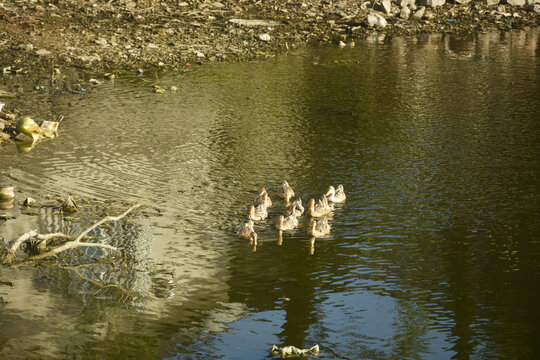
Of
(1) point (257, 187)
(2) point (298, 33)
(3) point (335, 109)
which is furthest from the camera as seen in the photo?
(2) point (298, 33)

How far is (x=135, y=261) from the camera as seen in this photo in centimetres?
1021

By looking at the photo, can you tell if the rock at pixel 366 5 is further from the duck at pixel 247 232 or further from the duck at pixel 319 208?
the duck at pixel 247 232

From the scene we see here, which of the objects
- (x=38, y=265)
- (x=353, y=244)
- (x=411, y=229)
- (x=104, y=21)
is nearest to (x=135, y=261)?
(x=38, y=265)

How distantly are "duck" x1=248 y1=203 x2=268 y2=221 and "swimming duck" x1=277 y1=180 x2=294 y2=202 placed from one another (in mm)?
796

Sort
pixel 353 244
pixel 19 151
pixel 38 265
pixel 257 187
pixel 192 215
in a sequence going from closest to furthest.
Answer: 1. pixel 38 265
2. pixel 353 244
3. pixel 192 215
4. pixel 257 187
5. pixel 19 151

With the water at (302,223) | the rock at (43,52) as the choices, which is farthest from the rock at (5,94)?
the rock at (43,52)

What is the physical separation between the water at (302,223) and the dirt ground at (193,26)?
3078 millimetres

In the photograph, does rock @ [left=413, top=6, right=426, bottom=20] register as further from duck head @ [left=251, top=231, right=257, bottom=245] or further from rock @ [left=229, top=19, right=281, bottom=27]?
duck head @ [left=251, top=231, right=257, bottom=245]

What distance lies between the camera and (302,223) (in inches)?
461

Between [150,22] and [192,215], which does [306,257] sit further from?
[150,22]

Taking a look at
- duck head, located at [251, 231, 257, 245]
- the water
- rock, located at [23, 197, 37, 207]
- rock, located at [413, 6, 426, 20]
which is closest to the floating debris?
the water

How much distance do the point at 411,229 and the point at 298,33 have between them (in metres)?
18.0

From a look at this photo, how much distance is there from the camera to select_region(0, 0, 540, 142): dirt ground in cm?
2348

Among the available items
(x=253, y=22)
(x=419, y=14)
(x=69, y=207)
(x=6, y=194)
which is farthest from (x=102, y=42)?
(x=419, y=14)
